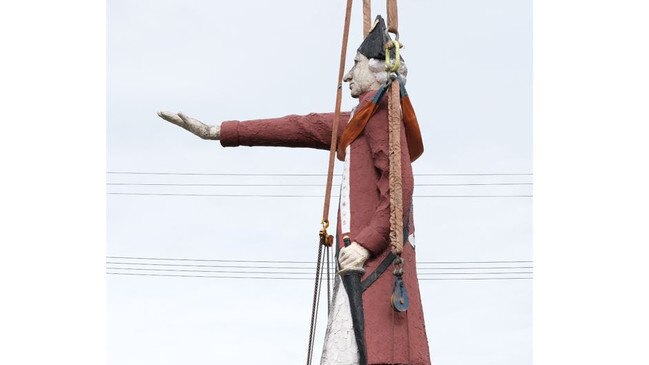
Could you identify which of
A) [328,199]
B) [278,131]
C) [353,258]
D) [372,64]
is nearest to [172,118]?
[278,131]

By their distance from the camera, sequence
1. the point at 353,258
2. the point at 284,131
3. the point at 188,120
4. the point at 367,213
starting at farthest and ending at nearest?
the point at 188,120
the point at 284,131
the point at 367,213
the point at 353,258

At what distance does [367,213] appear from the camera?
5.80m

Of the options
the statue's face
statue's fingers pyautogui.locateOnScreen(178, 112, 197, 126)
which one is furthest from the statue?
statue's fingers pyautogui.locateOnScreen(178, 112, 197, 126)

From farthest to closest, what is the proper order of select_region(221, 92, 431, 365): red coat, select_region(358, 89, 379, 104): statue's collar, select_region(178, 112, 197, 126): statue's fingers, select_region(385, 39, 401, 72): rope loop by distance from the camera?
select_region(178, 112, 197, 126): statue's fingers
select_region(358, 89, 379, 104): statue's collar
select_region(385, 39, 401, 72): rope loop
select_region(221, 92, 431, 365): red coat

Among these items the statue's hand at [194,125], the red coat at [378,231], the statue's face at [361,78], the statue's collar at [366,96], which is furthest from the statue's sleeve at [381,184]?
the statue's hand at [194,125]

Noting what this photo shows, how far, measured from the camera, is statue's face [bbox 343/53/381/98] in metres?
6.02

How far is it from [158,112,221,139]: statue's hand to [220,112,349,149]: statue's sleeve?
1.9 inches

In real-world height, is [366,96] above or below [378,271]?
above

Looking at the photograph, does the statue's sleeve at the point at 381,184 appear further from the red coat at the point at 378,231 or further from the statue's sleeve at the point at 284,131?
the statue's sleeve at the point at 284,131

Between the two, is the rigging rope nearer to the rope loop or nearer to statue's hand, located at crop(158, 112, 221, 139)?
the rope loop

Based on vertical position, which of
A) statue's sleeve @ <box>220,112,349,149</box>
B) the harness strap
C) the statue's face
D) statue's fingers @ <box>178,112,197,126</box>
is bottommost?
the harness strap

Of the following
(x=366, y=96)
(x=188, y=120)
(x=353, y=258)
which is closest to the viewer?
(x=353, y=258)

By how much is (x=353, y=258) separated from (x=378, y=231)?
18 cm

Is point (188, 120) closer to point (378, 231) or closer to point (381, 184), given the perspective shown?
point (381, 184)
